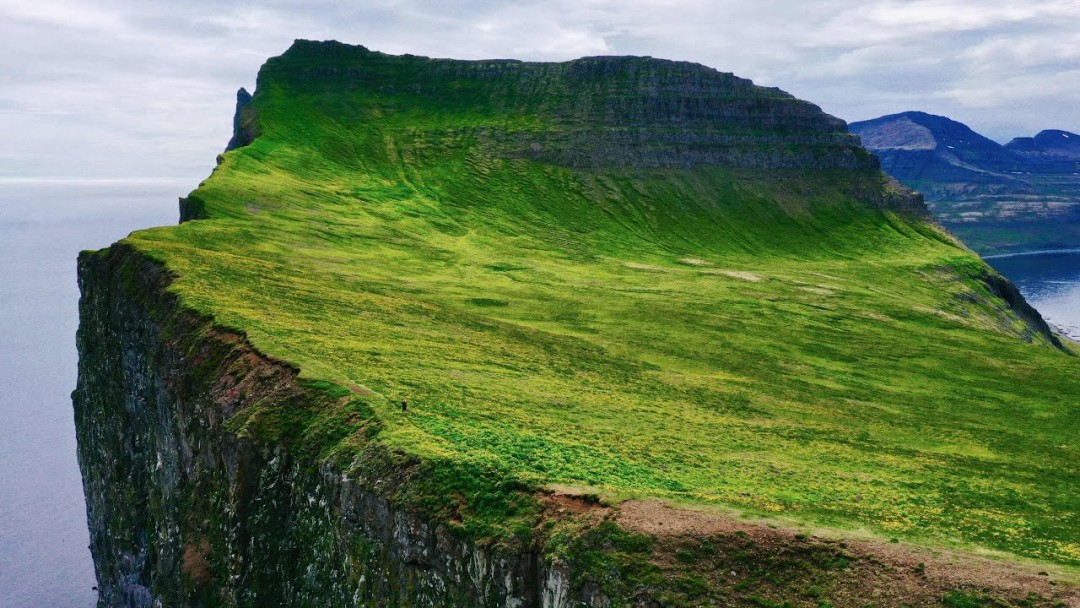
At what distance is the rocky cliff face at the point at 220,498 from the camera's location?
129ft

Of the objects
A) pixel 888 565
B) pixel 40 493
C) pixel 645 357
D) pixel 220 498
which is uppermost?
pixel 888 565

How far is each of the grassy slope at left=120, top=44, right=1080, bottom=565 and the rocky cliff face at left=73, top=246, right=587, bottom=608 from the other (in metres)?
2.53

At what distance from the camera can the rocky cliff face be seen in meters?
39.4

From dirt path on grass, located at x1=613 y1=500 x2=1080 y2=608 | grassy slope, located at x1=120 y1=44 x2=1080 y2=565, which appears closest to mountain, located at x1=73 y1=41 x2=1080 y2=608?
dirt path on grass, located at x1=613 y1=500 x2=1080 y2=608

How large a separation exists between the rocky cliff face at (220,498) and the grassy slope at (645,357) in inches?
99.5

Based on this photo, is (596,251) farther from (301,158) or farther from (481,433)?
(481,433)

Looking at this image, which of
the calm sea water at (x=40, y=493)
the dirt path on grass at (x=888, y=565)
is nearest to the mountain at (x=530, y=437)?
the dirt path on grass at (x=888, y=565)

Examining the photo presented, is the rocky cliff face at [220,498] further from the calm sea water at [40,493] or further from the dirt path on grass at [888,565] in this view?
the calm sea water at [40,493]

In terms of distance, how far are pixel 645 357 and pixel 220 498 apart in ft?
155

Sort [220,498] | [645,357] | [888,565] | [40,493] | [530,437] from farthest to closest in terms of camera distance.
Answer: [40,493], [645,357], [220,498], [530,437], [888,565]

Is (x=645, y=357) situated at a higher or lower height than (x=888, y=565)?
lower

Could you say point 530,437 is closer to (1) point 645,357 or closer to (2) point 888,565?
(2) point 888,565

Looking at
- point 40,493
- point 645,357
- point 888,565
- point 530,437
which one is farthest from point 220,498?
point 40,493

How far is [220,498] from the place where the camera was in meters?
51.1
